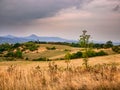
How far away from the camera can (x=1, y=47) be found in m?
165

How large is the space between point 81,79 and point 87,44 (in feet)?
57.2

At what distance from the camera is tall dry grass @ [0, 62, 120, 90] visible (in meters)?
8.94

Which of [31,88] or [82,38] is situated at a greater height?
[82,38]

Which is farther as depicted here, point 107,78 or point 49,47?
point 49,47

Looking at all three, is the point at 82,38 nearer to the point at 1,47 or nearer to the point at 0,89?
the point at 0,89

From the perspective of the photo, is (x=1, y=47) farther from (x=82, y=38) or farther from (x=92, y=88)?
(x=92, y=88)

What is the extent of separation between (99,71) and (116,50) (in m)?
112

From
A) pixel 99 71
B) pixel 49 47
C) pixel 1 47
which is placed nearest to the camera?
pixel 99 71

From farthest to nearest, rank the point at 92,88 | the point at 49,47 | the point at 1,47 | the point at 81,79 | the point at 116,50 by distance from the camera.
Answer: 1. the point at 1,47
2. the point at 49,47
3. the point at 116,50
4. the point at 81,79
5. the point at 92,88

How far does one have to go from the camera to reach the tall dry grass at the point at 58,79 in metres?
8.94

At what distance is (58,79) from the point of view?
31.8ft

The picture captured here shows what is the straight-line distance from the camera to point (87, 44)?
88.2 feet

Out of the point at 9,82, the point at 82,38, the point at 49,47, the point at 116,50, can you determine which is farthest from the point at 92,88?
the point at 49,47

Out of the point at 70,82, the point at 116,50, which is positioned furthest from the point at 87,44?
the point at 116,50
